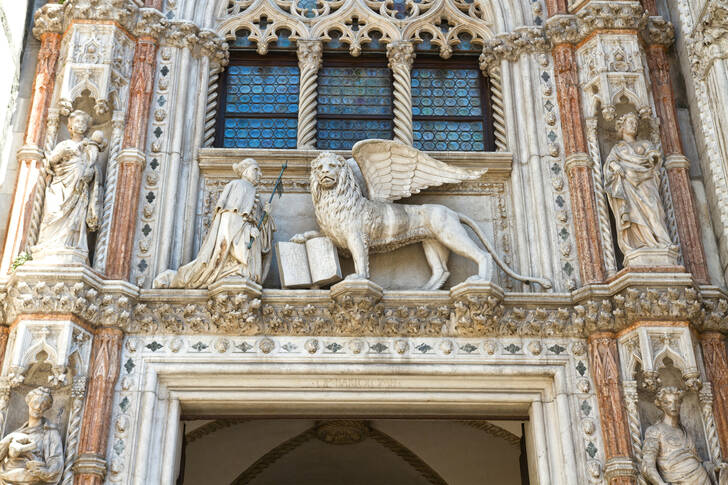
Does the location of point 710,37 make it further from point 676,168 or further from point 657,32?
point 676,168

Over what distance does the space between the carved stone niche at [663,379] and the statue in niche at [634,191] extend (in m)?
0.91

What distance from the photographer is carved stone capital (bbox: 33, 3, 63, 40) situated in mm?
11961

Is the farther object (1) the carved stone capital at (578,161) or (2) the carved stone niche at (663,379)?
(1) the carved stone capital at (578,161)

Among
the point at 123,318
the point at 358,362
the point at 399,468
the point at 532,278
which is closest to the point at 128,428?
the point at 123,318

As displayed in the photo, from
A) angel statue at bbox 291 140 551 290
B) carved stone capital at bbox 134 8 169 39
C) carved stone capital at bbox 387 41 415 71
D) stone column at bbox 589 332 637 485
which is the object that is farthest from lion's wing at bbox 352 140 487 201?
carved stone capital at bbox 134 8 169 39

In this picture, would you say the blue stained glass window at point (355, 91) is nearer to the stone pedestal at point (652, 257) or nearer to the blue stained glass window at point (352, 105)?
the blue stained glass window at point (352, 105)

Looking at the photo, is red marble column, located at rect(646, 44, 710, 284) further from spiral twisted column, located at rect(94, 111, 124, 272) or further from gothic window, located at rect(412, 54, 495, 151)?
spiral twisted column, located at rect(94, 111, 124, 272)

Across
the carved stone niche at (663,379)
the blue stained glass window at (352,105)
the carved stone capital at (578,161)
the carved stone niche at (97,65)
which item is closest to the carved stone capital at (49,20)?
the carved stone niche at (97,65)

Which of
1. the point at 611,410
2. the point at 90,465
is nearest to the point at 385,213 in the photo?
the point at 611,410

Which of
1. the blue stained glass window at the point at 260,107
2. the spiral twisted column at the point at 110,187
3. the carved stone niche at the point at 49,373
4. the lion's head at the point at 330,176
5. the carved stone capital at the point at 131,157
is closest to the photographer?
the carved stone niche at the point at 49,373

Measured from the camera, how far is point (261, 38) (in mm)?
→ 12695

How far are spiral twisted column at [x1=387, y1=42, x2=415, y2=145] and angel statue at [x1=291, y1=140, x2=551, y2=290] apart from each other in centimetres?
74

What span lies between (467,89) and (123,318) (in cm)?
527

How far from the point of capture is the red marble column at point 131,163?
34.3ft
